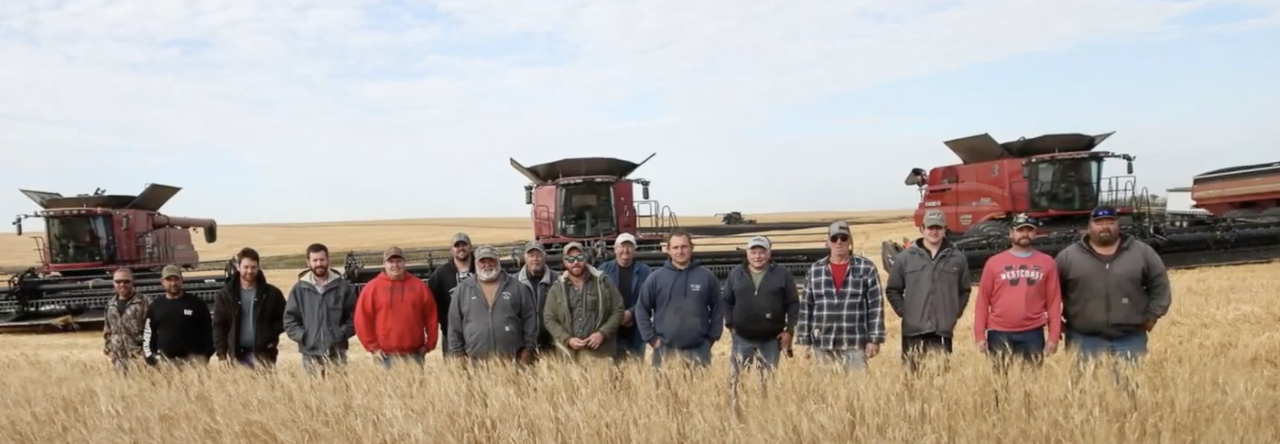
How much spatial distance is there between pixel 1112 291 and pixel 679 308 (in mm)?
2474

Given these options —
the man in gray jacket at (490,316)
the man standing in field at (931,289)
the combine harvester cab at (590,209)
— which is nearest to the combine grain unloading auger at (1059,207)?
the combine harvester cab at (590,209)

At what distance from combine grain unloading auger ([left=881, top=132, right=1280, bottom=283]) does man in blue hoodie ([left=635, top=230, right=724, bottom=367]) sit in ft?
37.8

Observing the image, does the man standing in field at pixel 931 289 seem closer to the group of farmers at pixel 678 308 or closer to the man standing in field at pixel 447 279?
the group of farmers at pixel 678 308

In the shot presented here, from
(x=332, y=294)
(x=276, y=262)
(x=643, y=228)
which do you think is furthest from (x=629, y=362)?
(x=276, y=262)

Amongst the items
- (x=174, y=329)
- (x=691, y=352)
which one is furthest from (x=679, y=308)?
(x=174, y=329)

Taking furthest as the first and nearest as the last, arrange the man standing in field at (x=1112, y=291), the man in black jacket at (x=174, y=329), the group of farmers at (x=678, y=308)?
the man in black jacket at (x=174, y=329)
the group of farmers at (x=678, y=308)
the man standing in field at (x=1112, y=291)

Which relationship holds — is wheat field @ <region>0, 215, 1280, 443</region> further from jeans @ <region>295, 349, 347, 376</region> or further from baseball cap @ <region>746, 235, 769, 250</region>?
baseball cap @ <region>746, 235, 769, 250</region>

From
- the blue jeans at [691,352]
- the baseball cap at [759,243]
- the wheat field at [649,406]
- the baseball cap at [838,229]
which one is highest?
the baseball cap at [838,229]

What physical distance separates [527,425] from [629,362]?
0.96m

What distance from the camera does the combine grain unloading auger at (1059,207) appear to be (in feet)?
57.0

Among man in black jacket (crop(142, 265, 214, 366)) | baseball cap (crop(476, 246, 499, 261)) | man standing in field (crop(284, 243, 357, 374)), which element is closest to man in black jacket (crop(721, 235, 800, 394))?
baseball cap (crop(476, 246, 499, 261))

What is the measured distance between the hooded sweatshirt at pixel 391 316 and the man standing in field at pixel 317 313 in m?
0.25

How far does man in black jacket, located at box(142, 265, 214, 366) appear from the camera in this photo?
21.9ft

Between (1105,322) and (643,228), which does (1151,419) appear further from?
(643,228)
